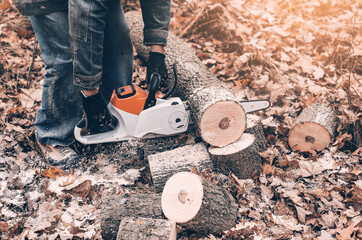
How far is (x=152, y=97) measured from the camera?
2582mm

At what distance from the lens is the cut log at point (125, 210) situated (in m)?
2.12

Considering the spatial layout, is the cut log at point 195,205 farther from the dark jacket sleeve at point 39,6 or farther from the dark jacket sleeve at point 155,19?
the dark jacket sleeve at point 39,6

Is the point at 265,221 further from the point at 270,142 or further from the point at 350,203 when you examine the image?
the point at 270,142

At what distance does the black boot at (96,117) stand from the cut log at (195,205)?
958mm

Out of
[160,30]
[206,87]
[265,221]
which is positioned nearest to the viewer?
[265,221]

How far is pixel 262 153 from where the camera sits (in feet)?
9.14

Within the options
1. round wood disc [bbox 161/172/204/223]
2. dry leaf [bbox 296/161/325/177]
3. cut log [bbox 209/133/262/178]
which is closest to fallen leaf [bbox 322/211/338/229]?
dry leaf [bbox 296/161/325/177]

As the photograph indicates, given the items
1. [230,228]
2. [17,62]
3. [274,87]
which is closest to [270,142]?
[274,87]

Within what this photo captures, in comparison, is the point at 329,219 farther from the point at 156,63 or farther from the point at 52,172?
the point at 52,172

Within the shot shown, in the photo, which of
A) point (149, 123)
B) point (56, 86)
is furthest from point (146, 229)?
point (56, 86)

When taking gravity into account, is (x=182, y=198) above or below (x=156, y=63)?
below

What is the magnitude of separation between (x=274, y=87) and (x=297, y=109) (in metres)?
0.39

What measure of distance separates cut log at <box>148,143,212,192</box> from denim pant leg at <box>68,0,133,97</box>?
0.81 meters

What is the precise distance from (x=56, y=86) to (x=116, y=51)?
647 mm
